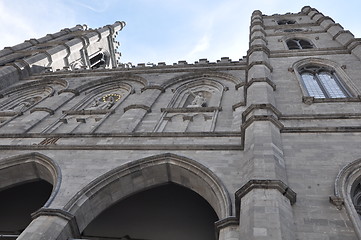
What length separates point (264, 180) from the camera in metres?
6.99

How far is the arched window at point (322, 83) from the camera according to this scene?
508 inches

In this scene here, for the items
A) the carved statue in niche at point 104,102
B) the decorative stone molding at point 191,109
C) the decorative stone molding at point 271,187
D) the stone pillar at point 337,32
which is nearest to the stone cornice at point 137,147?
the decorative stone molding at point 271,187

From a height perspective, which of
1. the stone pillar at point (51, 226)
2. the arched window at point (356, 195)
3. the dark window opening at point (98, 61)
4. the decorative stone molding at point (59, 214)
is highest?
the dark window opening at point (98, 61)

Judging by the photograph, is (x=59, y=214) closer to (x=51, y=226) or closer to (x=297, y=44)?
(x=51, y=226)

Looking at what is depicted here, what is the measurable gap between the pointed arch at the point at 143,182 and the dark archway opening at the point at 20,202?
4478 mm

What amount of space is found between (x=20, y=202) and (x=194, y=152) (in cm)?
732

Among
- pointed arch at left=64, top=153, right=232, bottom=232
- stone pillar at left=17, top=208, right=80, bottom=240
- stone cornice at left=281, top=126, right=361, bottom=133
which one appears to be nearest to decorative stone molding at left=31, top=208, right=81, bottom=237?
stone pillar at left=17, top=208, right=80, bottom=240

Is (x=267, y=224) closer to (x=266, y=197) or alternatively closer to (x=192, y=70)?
(x=266, y=197)

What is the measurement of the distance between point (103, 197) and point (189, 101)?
7.55m

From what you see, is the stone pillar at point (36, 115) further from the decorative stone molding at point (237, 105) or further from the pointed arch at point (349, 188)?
the pointed arch at point (349, 188)

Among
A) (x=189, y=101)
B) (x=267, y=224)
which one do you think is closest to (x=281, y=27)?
(x=189, y=101)

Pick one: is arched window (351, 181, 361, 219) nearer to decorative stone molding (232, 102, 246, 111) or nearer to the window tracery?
the window tracery

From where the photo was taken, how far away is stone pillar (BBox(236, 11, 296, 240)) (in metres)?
6.03

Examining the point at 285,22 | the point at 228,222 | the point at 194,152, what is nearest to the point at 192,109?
the point at 194,152
